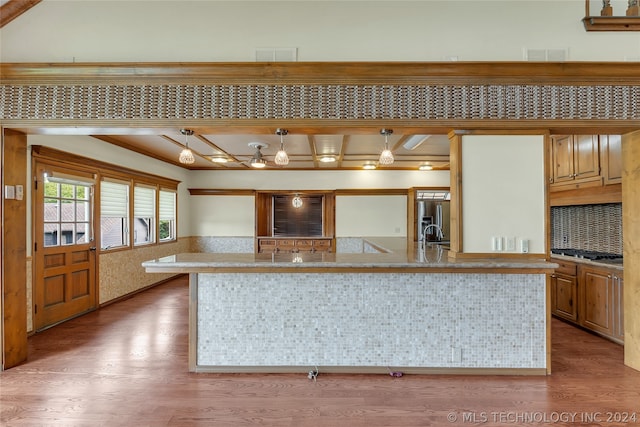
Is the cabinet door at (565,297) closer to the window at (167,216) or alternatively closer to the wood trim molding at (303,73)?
the wood trim molding at (303,73)

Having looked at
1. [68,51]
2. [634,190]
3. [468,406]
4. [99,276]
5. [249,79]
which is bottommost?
[468,406]

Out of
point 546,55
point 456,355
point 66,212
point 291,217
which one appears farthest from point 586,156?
point 66,212

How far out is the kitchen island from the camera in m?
2.58

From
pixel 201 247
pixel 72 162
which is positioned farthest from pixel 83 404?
pixel 201 247

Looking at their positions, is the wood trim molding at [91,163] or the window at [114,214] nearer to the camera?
the wood trim molding at [91,163]

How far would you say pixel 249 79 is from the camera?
2.61 m

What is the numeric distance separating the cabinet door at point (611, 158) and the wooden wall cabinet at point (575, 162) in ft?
0.24

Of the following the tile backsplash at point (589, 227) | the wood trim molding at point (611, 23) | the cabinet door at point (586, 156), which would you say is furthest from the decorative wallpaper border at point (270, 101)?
the tile backsplash at point (589, 227)

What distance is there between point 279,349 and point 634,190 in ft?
10.6

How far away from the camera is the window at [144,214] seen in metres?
5.41

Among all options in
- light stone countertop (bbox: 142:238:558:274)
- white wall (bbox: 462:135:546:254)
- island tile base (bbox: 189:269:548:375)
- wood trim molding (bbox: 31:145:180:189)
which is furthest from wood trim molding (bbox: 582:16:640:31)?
wood trim molding (bbox: 31:145:180:189)

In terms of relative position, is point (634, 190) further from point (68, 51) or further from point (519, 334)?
point (68, 51)

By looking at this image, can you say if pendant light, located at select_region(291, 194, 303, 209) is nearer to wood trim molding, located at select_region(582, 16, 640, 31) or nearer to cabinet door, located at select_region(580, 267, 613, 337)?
cabinet door, located at select_region(580, 267, 613, 337)

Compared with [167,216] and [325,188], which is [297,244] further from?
[167,216]
